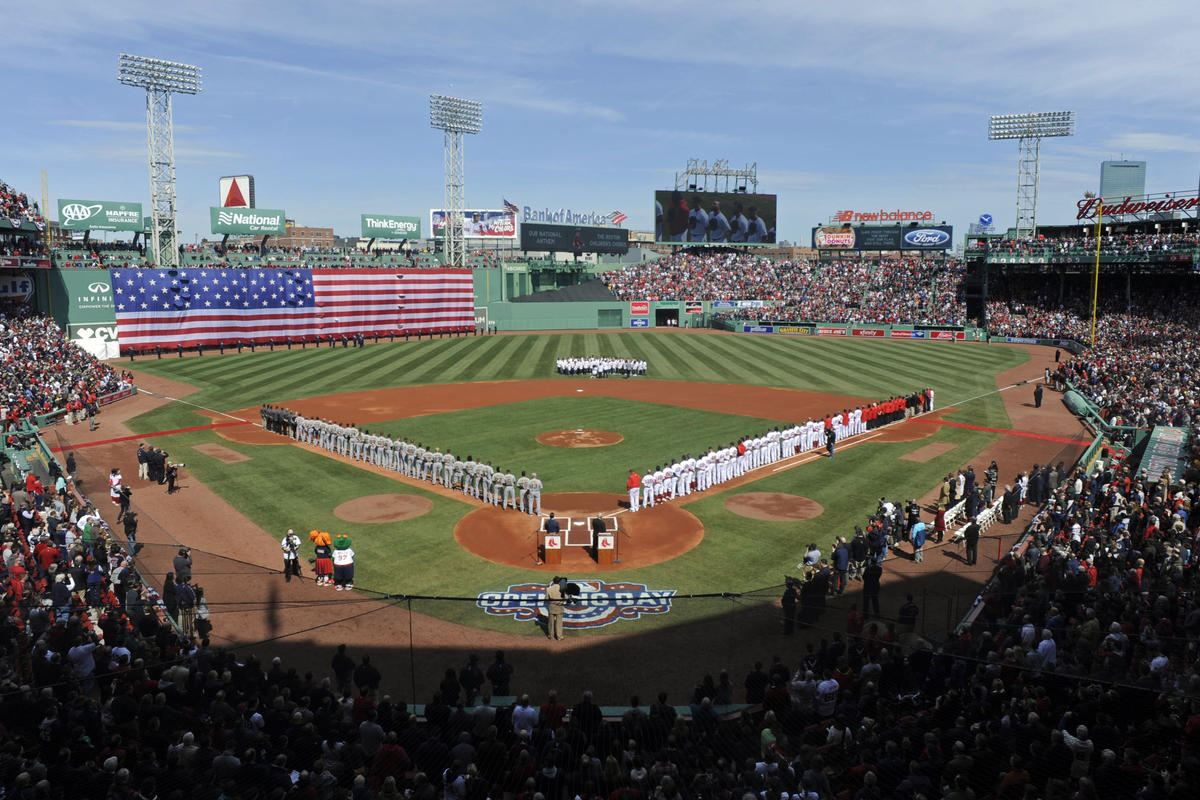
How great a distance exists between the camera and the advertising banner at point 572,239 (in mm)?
82312

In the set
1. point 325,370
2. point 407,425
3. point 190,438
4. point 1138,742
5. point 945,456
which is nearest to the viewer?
point 1138,742

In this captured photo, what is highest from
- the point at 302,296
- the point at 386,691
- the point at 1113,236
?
the point at 1113,236

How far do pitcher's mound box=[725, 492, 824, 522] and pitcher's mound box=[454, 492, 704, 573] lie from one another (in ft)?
4.79

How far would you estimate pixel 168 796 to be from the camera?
279 inches

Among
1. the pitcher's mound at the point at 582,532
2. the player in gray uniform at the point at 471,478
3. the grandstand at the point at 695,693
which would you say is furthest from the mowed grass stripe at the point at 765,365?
the player in gray uniform at the point at 471,478

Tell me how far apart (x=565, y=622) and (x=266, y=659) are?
471cm

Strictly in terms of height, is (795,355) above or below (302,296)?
below

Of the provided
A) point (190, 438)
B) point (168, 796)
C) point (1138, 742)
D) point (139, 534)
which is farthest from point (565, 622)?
point (190, 438)

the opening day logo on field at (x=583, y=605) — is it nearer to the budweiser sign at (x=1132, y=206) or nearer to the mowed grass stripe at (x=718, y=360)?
the mowed grass stripe at (x=718, y=360)

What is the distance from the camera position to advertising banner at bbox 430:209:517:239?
80.3m

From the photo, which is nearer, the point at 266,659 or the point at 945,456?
the point at 266,659

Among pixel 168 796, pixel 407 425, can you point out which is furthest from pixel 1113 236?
pixel 168 796

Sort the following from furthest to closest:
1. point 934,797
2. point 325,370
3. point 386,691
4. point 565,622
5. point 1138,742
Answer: point 325,370, point 565,622, point 386,691, point 1138,742, point 934,797

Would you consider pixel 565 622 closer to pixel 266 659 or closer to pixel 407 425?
pixel 266 659
